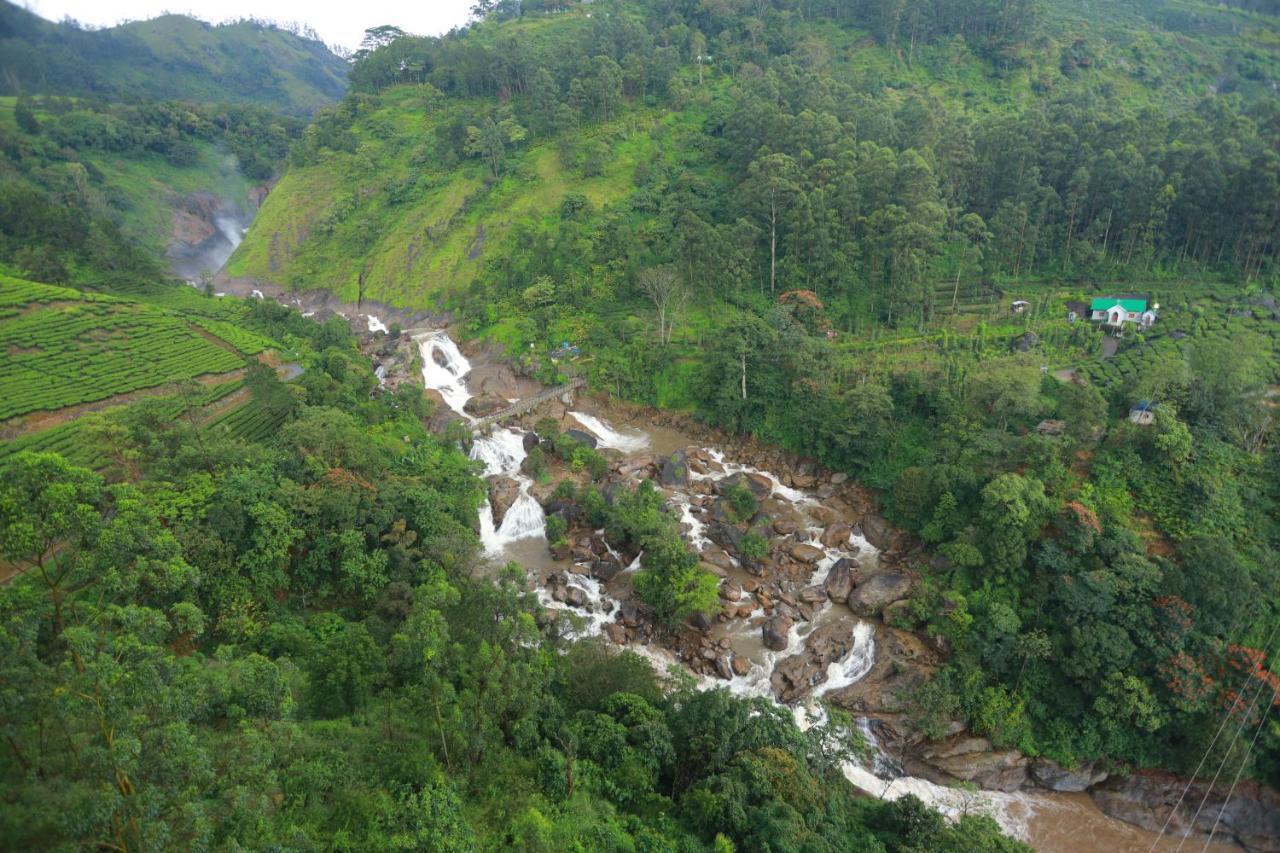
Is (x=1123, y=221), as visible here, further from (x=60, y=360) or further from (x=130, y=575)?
(x=60, y=360)

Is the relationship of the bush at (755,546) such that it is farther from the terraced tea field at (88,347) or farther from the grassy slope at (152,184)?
the grassy slope at (152,184)

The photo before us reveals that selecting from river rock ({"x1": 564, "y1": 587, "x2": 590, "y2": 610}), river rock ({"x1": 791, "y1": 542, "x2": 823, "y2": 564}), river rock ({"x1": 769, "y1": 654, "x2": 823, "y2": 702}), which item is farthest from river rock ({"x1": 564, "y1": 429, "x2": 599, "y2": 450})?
river rock ({"x1": 769, "y1": 654, "x2": 823, "y2": 702})

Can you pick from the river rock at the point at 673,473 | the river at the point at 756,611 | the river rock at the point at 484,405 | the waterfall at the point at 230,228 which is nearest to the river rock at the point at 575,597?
the river at the point at 756,611

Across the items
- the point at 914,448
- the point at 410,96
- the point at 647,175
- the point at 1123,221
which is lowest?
the point at 914,448

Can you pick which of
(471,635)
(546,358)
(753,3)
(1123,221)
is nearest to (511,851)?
(471,635)

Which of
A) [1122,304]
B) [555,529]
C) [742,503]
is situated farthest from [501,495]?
[1122,304]

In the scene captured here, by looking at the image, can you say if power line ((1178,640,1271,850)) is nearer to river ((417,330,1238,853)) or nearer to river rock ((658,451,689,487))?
river ((417,330,1238,853))
